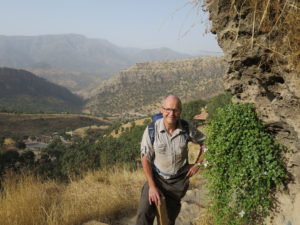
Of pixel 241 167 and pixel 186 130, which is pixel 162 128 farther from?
pixel 241 167

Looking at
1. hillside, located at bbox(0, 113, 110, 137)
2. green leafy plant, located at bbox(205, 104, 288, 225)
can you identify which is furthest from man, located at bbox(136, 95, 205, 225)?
hillside, located at bbox(0, 113, 110, 137)

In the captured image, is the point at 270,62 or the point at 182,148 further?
the point at 270,62

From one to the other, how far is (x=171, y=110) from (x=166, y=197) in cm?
105

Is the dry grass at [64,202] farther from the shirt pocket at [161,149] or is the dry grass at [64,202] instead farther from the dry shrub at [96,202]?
the shirt pocket at [161,149]

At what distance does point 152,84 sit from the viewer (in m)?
127

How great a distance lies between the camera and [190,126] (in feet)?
9.86

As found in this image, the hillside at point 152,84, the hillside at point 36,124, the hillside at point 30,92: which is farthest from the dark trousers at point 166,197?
the hillside at point 30,92

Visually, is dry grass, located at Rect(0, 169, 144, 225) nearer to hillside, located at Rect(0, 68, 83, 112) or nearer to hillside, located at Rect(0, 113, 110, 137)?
hillside, located at Rect(0, 113, 110, 137)

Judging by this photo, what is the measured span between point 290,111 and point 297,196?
40.8 inches

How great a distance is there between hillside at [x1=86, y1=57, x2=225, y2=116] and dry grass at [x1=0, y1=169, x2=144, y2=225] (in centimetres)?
7523

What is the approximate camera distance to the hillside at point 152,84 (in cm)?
9522

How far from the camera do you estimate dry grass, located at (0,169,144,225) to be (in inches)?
127

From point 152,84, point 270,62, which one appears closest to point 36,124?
point 152,84

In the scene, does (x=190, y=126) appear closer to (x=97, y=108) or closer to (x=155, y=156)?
(x=155, y=156)
